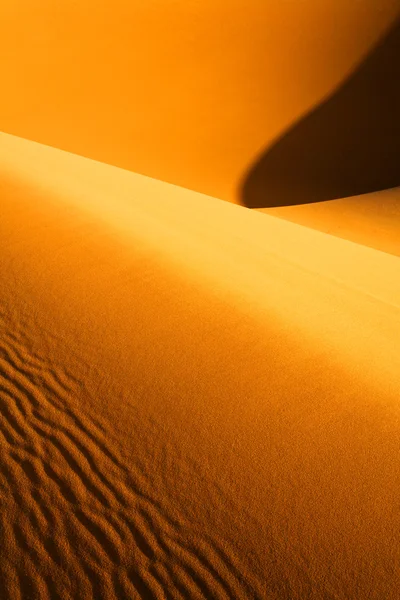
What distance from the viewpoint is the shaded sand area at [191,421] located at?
2.24 m

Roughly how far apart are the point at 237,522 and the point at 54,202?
447 centimetres

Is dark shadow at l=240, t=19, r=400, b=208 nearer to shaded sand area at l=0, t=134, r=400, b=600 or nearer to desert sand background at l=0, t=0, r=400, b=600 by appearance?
desert sand background at l=0, t=0, r=400, b=600

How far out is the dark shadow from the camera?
1522cm

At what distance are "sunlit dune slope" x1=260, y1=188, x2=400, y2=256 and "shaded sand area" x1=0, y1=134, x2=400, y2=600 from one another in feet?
23.2

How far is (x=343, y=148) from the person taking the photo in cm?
1686

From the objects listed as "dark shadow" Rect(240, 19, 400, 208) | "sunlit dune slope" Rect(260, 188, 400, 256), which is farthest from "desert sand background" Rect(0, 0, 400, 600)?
"dark shadow" Rect(240, 19, 400, 208)

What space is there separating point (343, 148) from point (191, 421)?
15.6 m

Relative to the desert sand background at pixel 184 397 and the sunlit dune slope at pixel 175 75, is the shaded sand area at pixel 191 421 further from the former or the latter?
the sunlit dune slope at pixel 175 75

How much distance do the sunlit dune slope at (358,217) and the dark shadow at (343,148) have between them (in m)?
0.44

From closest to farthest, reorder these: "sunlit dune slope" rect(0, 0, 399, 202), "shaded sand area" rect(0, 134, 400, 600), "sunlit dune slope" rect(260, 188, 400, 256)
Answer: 1. "shaded sand area" rect(0, 134, 400, 600)
2. "sunlit dune slope" rect(260, 188, 400, 256)
3. "sunlit dune slope" rect(0, 0, 399, 202)

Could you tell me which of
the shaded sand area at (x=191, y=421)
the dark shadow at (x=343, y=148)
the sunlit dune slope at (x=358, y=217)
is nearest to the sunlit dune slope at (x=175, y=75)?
the dark shadow at (x=343, y=148)

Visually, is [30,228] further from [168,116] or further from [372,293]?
[168,116]

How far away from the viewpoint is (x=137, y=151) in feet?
50.7

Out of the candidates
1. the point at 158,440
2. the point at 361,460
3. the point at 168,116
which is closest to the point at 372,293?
the point at 361,460
